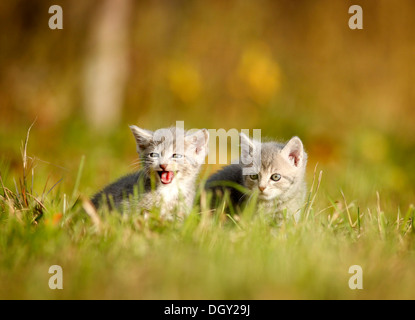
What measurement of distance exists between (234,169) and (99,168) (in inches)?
57.8

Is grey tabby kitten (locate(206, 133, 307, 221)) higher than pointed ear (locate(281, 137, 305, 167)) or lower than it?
lower

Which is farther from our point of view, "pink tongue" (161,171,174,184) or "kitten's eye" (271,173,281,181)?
"kitten's eye" (271,173,281,181)

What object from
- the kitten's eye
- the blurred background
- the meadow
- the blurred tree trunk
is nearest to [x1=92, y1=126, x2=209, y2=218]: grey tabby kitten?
the meadow

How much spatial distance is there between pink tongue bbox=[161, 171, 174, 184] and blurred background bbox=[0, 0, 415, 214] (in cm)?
243

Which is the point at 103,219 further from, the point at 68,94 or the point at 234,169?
the point at 68,94

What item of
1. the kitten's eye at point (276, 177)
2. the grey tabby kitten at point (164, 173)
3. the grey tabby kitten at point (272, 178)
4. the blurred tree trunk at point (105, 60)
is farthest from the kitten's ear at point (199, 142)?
the blurred tree trunk at point (105, 60)

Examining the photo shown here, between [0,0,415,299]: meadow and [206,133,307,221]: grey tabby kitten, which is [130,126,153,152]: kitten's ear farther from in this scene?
[206,133,307,221]: grey tabby kitten

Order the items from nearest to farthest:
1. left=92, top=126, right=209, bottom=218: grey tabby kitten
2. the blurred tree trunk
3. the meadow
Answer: the meadow → left=92, top=126, right=209, bottom=218: grey tabby kitten → the blurred tree trunk

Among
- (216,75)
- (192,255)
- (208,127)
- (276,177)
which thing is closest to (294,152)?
(276,177)

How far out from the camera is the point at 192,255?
7.44 ft

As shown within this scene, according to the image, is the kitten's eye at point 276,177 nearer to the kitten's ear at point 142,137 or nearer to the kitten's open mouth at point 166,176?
the kitten's open mouth at point 166,176

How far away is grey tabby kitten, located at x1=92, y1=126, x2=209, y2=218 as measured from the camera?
9.53ft

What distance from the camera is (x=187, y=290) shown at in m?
2.01

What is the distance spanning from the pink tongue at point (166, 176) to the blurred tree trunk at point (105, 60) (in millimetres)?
3186
